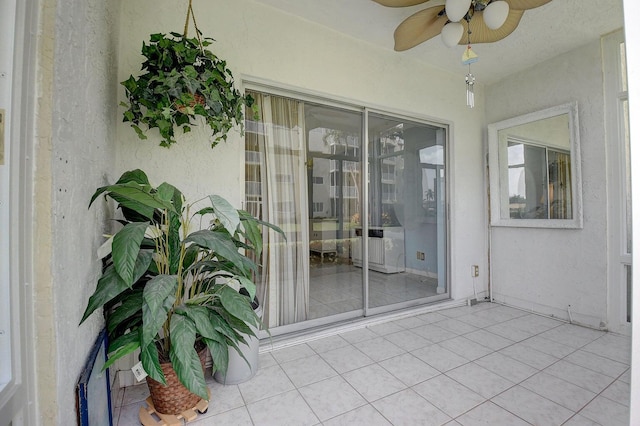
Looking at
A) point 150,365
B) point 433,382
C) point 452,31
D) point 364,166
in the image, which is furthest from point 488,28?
point 150,365

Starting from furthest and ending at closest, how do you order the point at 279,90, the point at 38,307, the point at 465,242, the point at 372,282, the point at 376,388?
1. the point at 465,242
2. the point at 372,282
3. the point at 279,90
4. the point at 376,388
5. the point at 38,307

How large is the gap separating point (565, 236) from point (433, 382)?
239cm

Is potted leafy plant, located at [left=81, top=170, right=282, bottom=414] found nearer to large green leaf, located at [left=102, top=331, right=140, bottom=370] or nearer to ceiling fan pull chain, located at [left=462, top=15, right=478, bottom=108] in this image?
large green leaf, located at [left=102, top=331, right=140, bottom=370]

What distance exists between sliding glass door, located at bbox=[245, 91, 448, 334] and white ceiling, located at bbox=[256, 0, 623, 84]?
71cm

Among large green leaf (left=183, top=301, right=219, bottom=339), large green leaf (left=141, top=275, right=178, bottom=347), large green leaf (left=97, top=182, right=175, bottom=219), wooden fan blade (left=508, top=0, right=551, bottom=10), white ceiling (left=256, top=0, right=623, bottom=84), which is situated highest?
white ceiling (left=256, top=0, right=623, bottom=84)

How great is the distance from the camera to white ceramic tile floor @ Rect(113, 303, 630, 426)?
1599 mm

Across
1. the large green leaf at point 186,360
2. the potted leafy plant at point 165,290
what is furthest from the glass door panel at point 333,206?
the large green leaf at point 186,360

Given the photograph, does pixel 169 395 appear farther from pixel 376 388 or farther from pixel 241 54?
pixel 241 54

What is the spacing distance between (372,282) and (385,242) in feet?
1.53

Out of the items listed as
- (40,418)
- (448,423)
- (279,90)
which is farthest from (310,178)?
(40,418)

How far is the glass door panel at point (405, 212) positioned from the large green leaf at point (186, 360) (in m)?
1.93

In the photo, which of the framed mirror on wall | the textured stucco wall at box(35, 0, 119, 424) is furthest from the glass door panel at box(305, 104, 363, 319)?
the framed mirror on wall

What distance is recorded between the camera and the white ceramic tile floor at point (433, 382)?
1.60 metres

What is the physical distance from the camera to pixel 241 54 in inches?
89.0
